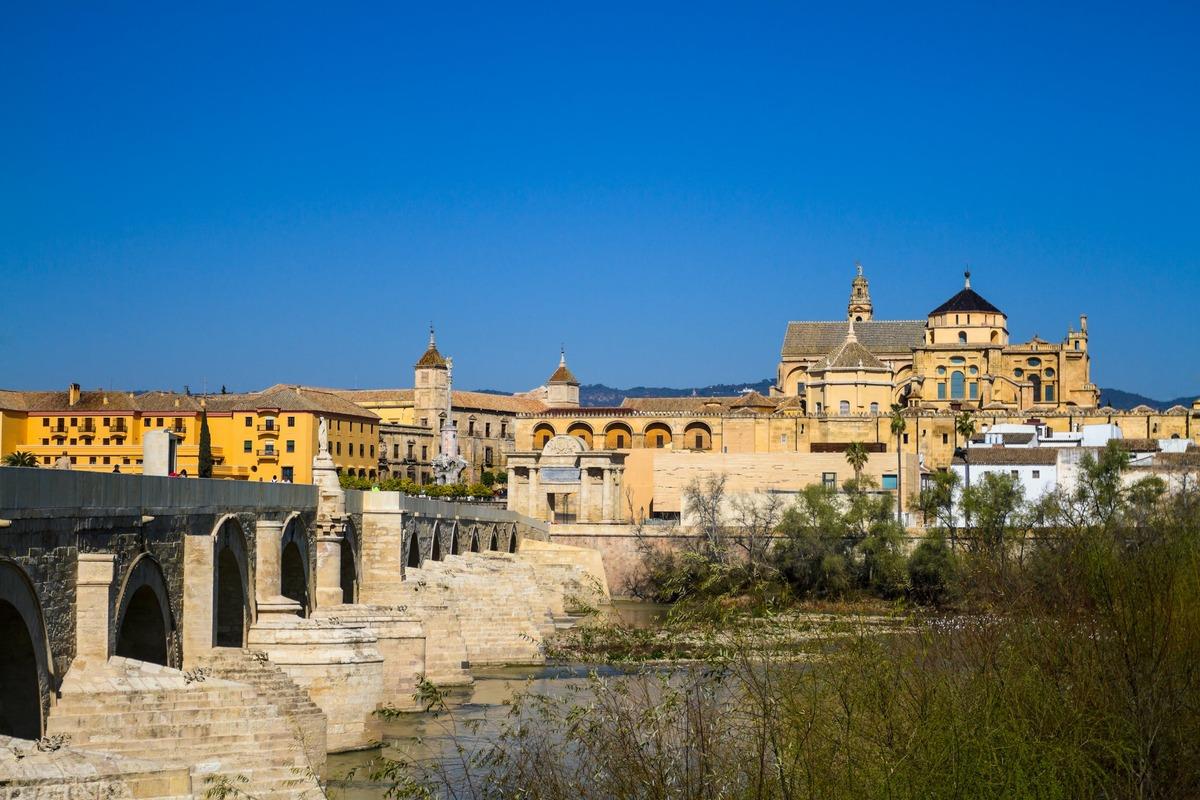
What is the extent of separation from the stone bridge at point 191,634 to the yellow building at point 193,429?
29860mm

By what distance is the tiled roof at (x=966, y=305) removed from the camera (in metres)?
97.1

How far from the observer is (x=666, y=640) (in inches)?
603

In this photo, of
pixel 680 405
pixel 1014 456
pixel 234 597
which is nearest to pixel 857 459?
pixel 1014 456

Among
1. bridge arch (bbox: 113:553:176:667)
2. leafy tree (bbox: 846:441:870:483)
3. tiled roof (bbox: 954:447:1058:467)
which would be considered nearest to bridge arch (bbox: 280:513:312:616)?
bridge arch (bbox: 113:553:176:667)

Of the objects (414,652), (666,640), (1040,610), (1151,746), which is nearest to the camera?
(1151,746)

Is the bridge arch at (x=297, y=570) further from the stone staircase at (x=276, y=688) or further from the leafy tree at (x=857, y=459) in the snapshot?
the leafy tree at (x=857, y=459)

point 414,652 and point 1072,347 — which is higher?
point 1072,347

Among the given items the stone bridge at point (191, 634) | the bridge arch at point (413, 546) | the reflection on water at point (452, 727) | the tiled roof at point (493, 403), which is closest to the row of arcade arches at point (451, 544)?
the bridge arch at point (413, 546)

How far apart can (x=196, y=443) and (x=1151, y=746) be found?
65655 mm

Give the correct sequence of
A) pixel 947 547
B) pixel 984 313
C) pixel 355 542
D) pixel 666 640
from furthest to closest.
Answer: pixel 984 313
pixel 947 547
pixel 355 542
pixel 666 640

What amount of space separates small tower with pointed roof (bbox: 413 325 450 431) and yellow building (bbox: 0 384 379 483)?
1345 cm

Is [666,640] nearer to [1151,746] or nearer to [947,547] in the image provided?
[1151,746]

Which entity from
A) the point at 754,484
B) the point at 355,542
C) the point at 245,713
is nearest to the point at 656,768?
the point at 245,713

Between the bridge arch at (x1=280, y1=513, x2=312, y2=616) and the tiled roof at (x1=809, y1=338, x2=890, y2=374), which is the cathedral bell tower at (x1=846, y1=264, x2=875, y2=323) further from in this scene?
the bridge arch at (x1=280, y1=513, x2=312, y2=616)
